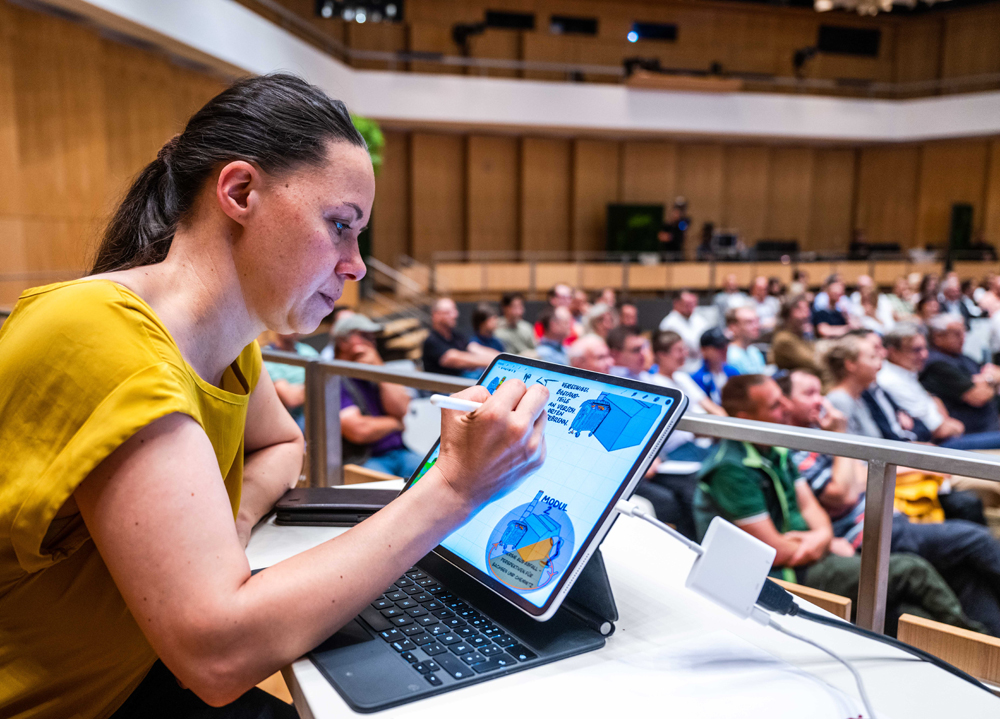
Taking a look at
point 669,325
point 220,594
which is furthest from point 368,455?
point 669,325

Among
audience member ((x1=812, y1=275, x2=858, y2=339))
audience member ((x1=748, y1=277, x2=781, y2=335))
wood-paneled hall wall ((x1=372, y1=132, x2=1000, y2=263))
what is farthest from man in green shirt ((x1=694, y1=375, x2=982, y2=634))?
wood-paneled hall wall ((x1=372, y1=132, x2=1000, y2=263))

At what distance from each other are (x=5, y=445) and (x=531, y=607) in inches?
23.5

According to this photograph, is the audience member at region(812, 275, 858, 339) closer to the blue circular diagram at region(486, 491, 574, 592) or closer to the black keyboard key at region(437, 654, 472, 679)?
the blue circular diagram at region(486, 491, 574, 592)

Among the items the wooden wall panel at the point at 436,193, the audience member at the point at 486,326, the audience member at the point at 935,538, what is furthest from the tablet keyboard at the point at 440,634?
the wooden wall panel at the point at 436,193

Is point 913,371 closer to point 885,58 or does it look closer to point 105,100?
point 105,100

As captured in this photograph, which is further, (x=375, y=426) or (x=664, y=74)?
(x=664, y=74)

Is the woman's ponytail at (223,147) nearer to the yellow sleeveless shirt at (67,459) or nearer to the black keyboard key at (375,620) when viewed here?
the yellow sleeveless shirt at (67,459)

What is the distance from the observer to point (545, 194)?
13930mm

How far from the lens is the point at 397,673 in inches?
30.9

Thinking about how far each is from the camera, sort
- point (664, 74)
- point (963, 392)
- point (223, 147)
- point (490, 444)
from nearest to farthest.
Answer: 1. point (490, 444)
2. point (223, 147)
3. point (963, 392)
4. point (664, 74)

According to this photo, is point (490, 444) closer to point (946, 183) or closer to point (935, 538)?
point (935, 538)

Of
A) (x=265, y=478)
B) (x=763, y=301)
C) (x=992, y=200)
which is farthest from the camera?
(x=992, y=200)

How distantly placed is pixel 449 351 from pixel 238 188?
15.8 ft

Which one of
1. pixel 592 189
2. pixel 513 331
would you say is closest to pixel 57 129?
pixel 513 331
